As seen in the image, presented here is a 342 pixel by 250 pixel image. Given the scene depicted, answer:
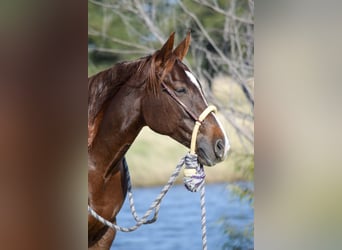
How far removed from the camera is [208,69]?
2.92m

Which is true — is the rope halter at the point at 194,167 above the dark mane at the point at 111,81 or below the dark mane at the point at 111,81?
below

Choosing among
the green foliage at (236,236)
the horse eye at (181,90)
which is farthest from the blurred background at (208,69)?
the horse eye at (181,90)

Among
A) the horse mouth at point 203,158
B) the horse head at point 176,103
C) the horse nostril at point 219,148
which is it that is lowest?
the horse mouth at point 203,158

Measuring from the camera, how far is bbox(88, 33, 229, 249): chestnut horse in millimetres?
2869

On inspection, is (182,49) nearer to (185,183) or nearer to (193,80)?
(193,80)

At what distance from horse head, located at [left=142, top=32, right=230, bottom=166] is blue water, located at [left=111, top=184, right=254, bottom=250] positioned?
0.20 metres

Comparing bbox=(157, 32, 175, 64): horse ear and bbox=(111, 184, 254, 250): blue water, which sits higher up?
bbox=(157, 32, 175, 64): horse ear

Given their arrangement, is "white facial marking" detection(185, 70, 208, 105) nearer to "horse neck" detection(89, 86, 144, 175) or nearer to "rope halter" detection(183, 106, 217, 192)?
"rope halter" detection(183, 106, 217, 192)

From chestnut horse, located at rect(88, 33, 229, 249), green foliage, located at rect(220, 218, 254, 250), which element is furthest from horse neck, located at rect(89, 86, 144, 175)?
green foliage, located at rect(220, 218, 254, 250)

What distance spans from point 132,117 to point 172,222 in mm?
539

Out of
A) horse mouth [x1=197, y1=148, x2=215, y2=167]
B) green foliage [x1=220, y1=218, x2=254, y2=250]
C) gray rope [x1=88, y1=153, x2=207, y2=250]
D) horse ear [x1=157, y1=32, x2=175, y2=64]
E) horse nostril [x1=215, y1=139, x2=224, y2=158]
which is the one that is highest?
horse ear [x1=157, y1=32, x2=175, y2=64]

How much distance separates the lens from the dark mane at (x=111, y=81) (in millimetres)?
2873

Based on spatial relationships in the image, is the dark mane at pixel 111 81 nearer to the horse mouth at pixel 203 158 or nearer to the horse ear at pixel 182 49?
the horse ear at pixel 182 49

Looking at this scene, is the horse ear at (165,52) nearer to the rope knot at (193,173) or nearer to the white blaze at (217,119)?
the white blaze at (217,119)
